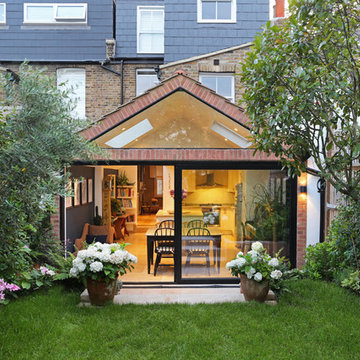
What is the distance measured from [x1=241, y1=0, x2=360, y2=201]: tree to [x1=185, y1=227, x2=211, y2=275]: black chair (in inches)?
122

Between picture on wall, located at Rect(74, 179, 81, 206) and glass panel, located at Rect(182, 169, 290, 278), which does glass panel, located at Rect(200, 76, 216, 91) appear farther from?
picture on wall, located at Rect(74, 179, 81, 206)

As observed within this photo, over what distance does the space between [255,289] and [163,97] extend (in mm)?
3748

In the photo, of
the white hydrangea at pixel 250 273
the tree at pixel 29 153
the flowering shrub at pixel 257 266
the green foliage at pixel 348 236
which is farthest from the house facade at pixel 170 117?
the white hydrangea at pixel 250 273

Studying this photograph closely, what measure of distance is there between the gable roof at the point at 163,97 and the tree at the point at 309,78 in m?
2.07

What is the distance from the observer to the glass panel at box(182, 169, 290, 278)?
7.11 m

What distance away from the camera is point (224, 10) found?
11.6m

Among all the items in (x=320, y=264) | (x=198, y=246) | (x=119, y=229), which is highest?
(x=198, y=246)

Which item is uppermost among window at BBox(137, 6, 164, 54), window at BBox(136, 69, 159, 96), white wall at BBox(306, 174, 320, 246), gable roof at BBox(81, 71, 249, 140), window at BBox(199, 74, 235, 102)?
window at BBox(137, 6, 164, 54)

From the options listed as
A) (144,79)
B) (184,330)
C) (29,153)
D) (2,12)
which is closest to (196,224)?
(184,330)

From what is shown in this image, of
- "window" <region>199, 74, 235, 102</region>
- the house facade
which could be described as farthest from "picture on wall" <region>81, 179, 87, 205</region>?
"window" <region>199, 74, 235, 102</region>

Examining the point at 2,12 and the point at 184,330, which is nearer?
the point at 184,330

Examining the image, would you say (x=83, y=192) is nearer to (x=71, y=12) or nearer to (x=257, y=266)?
(x=257, y=266)

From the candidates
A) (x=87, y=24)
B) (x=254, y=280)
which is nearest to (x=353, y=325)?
(x=254, y=280)

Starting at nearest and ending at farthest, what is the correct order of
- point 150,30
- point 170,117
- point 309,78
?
point 309,78
point 170,117
point 150,30
